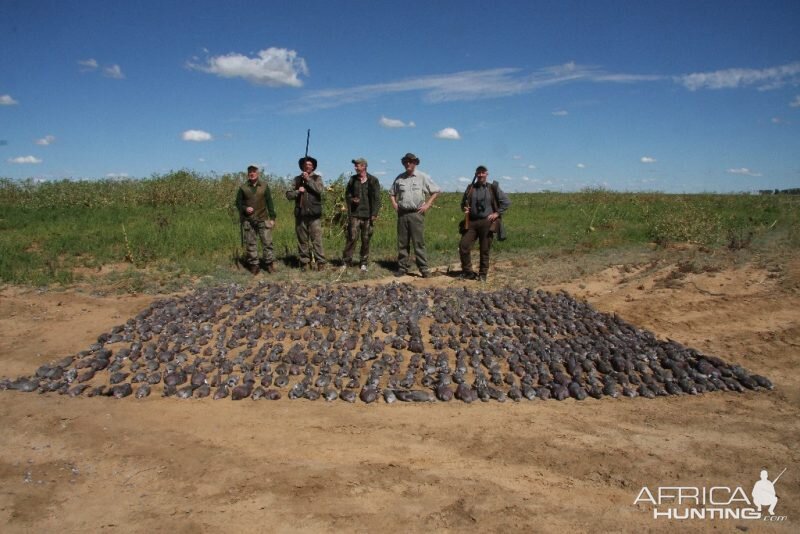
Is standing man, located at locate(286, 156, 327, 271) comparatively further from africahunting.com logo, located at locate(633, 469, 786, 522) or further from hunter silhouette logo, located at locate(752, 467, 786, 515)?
hunter silhouette logo, located at locate(752, 467, 786, 515)

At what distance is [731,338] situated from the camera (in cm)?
636

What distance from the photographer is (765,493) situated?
11.1 ft

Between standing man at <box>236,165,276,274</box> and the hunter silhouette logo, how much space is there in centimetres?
737

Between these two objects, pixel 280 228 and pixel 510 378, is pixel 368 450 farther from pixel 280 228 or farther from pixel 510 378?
pixel 280 228

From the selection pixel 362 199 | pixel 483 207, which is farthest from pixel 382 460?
pixel 362 199

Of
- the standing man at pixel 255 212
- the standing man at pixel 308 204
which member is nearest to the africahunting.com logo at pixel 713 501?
the standing man at pixel 308 204

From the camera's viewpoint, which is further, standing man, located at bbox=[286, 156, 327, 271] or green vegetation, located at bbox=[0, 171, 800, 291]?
green vegetation, located at bbox=[0, 171, 800, 291]

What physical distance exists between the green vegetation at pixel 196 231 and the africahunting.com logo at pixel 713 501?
252 inches

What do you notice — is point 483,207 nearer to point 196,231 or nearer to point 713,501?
point 713,501

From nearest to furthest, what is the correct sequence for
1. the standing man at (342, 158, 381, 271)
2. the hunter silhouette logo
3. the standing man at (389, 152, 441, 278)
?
1. the hunter silhouette logo
2. the standing man at (389, 152, 441, 278)
3. the standing man at (342, 158, 381, 271)

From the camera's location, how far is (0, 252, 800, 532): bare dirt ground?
3109mm

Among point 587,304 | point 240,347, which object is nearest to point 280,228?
point 240,347

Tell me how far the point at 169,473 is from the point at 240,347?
2.51 metres

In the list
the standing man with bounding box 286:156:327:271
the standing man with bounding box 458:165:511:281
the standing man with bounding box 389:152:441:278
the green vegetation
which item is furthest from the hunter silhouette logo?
the standing man with bounding box 286:156:327:271
